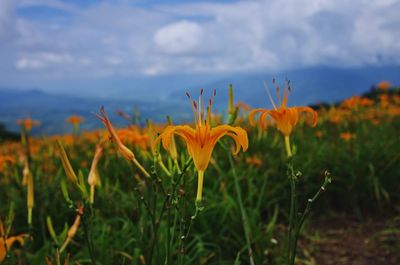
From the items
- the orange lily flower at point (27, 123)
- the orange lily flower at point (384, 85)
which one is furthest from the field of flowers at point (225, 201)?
the orange lily flower at point (384, 85)

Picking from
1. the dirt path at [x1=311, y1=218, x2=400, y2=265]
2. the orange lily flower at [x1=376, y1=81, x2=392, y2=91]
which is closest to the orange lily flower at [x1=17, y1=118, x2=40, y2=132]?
the dirt path at [x1=311, y1=218, x2=400, y2=265]

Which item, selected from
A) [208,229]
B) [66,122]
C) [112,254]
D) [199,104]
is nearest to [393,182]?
[208,229]

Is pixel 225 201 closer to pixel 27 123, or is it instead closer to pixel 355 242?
pixel 355 242

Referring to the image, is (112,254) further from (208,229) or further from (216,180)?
(216,180)

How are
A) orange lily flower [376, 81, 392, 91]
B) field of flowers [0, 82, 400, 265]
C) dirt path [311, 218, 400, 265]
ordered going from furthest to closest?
orange lily flower [376, 81, 392, 91], dirt path [311, 218, 400, 265], field of flowers [0, 82, 400, 265]

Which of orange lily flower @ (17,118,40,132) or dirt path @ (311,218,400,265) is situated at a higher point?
orange lily flower @ (17,118,40,132)

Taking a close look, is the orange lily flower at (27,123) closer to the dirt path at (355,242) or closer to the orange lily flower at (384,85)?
the dirt path at (355,242)

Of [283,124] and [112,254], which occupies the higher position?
[283,124]

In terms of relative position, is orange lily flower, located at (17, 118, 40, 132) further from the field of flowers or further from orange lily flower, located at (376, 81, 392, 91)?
orange lily flower, located at (376, 81, 392, 91)
